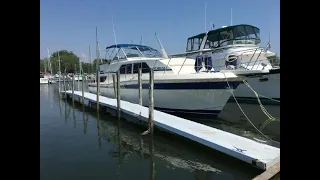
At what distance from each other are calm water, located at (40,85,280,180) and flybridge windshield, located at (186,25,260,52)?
7.80 m

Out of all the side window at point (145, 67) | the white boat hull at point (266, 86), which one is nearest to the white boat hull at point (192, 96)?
the side window at point (145, 67)

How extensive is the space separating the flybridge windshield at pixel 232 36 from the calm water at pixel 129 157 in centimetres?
780

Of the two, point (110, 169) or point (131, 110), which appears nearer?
point (110, 169)

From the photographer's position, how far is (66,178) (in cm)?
646

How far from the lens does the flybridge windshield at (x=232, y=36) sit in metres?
17.7

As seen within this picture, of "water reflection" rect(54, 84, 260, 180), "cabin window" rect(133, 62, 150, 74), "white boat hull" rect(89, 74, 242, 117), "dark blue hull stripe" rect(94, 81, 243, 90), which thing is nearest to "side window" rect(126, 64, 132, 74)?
"cabin window" rect(133, 62, 150, 74)

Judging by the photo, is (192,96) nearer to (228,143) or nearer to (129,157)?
(129,157)

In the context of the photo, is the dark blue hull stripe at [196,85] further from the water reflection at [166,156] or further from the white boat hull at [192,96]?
the water reflection at [166,156]

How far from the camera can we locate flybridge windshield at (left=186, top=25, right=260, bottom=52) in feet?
58.1

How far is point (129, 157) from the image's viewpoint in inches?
315
